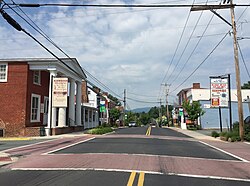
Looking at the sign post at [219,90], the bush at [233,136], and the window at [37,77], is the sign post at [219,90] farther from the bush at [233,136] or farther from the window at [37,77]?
the window at [37,77]

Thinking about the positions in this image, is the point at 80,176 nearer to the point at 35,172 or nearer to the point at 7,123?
the point at 35,172

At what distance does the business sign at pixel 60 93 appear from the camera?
28359 mm

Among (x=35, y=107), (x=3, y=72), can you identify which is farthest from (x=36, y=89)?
(x=3, y=72)

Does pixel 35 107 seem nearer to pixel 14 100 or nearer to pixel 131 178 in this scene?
pixel 14 100

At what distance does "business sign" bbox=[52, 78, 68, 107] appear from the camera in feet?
93.0

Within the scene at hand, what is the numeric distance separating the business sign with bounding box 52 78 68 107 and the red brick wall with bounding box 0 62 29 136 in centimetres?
284

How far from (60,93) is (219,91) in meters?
15.0

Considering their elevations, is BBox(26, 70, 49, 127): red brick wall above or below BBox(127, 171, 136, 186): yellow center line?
above

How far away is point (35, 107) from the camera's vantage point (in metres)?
31.4

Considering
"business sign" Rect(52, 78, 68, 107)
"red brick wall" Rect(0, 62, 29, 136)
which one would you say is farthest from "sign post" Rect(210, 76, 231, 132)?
"red brick wall" Rect(0, 62, 29, 136)

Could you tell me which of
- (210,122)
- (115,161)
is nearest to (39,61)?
(115,161)

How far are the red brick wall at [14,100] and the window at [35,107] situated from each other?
5.51 feet

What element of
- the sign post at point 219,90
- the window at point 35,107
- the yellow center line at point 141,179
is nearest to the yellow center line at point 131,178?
the yellow center line at point 141,179

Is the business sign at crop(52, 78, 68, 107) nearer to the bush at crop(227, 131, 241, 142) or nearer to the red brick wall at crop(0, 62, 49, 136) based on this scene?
the red brick wall at crop(0, 62, 49, 136)
